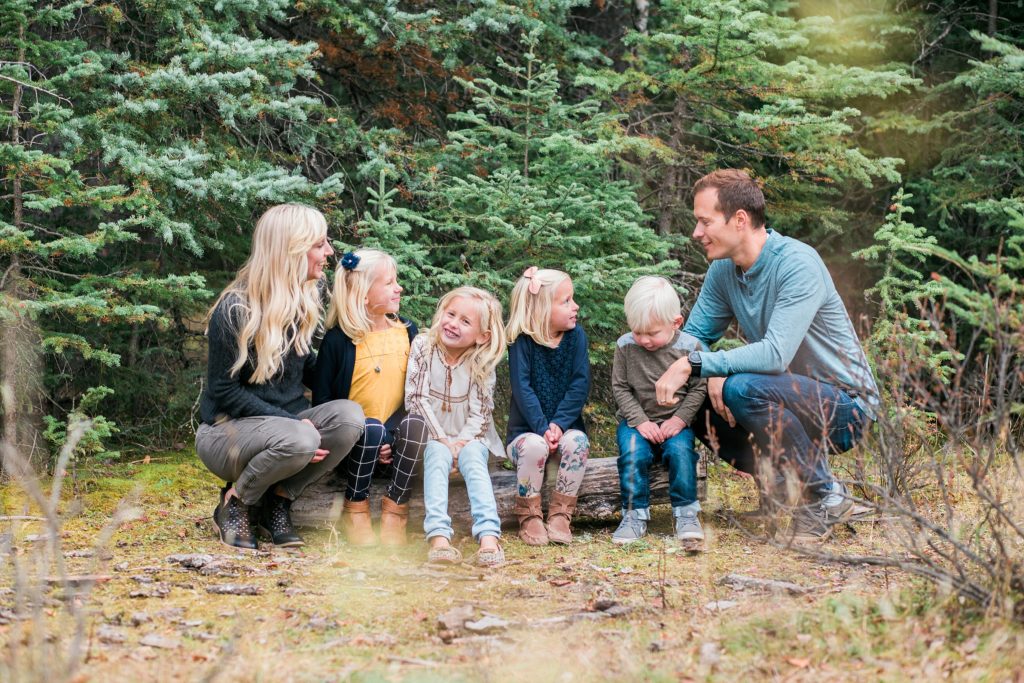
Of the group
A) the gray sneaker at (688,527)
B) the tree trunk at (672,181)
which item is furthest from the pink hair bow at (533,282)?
the tree trunk at (672,181)

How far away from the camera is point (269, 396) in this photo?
4.57 metres

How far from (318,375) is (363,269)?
24.4 inches

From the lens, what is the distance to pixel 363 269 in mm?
4797

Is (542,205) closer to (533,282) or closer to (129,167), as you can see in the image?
(533,282)

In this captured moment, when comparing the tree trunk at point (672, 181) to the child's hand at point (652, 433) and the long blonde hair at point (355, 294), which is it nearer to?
the child's hand at point (652, 433)

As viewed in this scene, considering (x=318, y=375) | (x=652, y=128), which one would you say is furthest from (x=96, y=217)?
(x=652, y=128)

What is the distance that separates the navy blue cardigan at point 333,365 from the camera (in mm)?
4797

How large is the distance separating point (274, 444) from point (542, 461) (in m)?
1.37

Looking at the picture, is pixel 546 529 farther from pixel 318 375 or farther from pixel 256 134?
pixel 256 134

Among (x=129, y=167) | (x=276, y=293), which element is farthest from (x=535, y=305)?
(x=129, y=167)

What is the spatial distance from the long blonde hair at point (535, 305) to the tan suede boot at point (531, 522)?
0.87 m

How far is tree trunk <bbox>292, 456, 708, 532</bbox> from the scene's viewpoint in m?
4.76

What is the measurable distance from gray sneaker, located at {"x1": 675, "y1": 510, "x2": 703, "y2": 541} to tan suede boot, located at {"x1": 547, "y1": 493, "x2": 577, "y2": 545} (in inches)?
22.2

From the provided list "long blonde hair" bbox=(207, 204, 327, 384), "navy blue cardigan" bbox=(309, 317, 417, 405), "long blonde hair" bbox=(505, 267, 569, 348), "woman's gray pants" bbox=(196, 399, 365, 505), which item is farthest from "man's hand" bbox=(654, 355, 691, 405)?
"long blonde hair" bbox=(207, 204, 327, 384)
